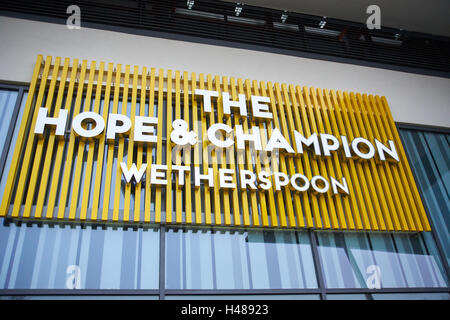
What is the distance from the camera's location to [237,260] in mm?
4383

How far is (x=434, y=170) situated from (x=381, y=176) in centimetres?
96

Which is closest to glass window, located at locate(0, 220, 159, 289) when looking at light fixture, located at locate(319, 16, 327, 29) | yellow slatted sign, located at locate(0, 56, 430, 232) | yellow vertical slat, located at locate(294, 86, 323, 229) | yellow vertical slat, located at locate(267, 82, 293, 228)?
yellow slatted sign, located at locate(0, 56, 430, 232)

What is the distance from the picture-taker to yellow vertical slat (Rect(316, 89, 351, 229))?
486 centimetres

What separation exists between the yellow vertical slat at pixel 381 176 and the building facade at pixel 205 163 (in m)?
0.03

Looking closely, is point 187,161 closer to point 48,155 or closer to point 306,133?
point 48,155

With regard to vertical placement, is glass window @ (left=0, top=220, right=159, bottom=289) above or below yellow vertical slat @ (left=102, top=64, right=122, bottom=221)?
below

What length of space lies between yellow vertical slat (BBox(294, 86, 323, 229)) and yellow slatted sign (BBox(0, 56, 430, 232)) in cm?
2

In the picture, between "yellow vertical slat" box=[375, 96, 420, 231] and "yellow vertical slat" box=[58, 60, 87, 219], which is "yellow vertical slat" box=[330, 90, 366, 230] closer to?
"yellow vertical slat" box=[375, 96, 420, 231]

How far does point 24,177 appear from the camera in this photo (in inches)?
167

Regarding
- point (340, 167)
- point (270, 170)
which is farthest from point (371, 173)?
point (270, 170)

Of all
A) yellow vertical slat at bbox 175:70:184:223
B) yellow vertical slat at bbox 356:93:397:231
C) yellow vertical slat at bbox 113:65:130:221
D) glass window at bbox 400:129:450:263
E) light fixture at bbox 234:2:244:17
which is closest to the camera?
yellow vertical slat at bbox 113:65:130:221

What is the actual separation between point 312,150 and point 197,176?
163 cm

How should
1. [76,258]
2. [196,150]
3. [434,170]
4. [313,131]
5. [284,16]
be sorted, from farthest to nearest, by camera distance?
1. [284,16]
2. [434,170]
3. [313,131]
4. [196,150]
5. [76,258]

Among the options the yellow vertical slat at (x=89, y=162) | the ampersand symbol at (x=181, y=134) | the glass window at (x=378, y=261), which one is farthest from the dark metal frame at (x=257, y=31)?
the glass window at (x=378, y=261)
